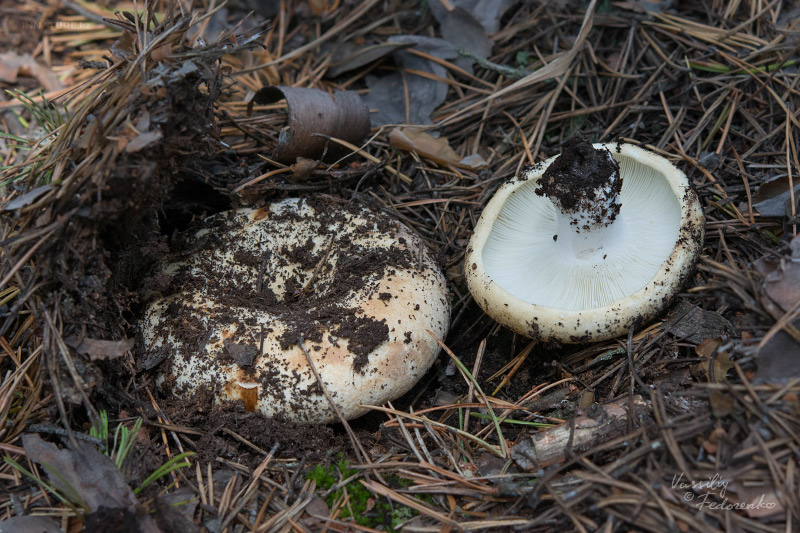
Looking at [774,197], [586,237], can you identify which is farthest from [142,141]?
[774,197]

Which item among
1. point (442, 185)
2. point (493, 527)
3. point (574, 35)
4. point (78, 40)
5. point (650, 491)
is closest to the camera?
point (650, 491)

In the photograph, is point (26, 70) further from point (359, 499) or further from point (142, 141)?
point (359, 499)

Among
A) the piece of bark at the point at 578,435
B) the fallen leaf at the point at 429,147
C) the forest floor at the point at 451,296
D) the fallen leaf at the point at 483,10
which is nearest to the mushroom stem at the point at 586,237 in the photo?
the forest floor at the point at 451,296

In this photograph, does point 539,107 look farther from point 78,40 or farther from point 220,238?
point 78,40

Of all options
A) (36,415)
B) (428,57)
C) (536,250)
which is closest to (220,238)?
(36,415)

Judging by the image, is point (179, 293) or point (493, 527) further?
point (179, 293)

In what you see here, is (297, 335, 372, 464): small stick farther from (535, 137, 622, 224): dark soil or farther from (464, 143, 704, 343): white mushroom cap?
(535, 137, 622, 224): dark soil
